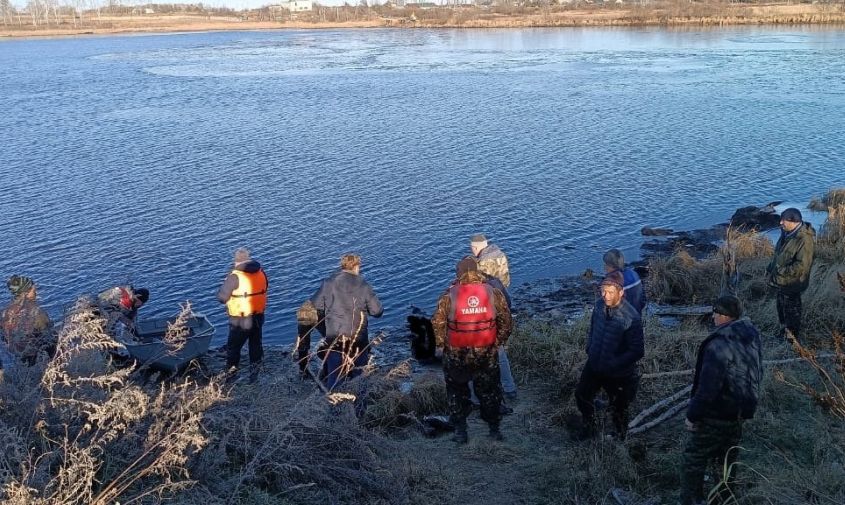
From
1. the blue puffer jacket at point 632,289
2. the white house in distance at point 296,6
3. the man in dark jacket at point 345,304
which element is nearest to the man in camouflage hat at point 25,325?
the man in dark jacket at point 345,304

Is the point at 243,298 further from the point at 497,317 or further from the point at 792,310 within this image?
the point at 792,310

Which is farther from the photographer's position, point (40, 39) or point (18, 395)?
point (40, 39)

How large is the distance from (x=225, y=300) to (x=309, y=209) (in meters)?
11.3

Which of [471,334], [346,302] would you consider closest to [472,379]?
[471,334]

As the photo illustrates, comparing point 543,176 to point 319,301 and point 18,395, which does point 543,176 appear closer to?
point 319,301

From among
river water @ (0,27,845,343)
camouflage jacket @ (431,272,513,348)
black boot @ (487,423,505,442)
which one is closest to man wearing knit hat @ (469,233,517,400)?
black boot @ (487,423,505,442)

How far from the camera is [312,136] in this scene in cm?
2798

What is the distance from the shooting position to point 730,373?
5.04m

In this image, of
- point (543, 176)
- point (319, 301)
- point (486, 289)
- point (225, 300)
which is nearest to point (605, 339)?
point (486, 289)

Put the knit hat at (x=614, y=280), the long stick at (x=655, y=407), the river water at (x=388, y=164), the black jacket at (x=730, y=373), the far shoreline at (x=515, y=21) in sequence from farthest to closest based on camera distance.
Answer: the far shoreline at (x=515, y=21), the river water at (x=388, y=164), the long stick at (x=655, y=407), the knit hat at (x=614, y=280), the black jacket at (x=730, y=373)

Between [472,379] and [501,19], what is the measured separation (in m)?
→ 84.2

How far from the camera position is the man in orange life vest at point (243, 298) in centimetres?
819

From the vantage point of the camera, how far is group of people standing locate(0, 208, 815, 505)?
511 centimetres

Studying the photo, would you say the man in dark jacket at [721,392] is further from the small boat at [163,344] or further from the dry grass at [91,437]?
the small boat at [163,344]
